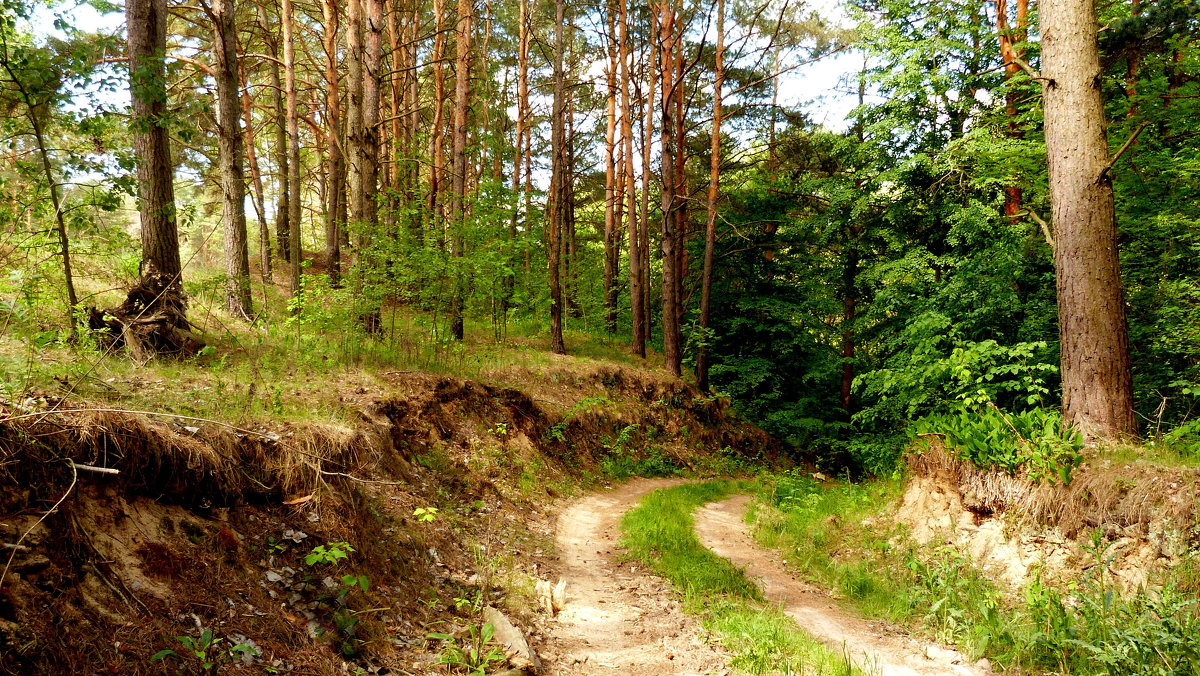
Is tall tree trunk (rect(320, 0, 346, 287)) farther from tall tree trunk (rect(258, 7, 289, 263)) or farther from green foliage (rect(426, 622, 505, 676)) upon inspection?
green foliage (rect(426, 622, 505, 676))

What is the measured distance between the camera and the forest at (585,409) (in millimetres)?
3523

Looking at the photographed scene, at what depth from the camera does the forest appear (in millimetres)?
3523

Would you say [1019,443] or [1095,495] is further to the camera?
[1019,443]

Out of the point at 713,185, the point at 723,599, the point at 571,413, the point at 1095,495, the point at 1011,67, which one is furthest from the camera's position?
the point at 713,185

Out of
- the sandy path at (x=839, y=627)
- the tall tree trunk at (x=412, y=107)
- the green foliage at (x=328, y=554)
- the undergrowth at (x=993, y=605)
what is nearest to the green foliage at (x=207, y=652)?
the green foliage at (x=328, y=554)

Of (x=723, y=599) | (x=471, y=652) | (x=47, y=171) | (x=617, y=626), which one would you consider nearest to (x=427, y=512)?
(x=471, y=652)

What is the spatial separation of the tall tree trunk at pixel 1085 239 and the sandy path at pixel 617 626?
4.62m

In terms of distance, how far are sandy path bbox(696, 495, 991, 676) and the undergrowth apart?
21 centimetres

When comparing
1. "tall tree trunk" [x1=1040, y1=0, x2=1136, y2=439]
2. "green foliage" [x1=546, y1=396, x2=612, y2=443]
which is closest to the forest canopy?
"tall tree trunk" [x1=1040, y1=0, x2=1136, y2=439]

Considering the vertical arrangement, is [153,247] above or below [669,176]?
below

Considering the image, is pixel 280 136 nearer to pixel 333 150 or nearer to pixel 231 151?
pixel 333 150

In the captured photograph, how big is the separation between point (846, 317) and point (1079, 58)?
36.8 feet

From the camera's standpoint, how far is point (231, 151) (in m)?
9.05

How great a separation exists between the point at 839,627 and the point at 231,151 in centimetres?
1098
